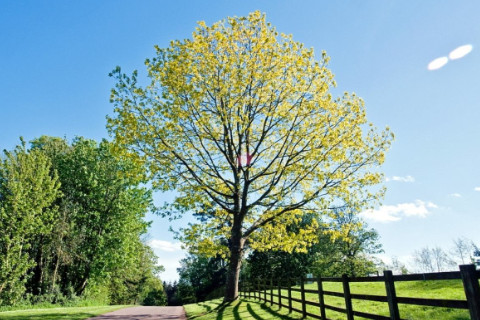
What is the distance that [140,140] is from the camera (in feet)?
47.7

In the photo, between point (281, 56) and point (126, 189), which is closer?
point (281, 56)

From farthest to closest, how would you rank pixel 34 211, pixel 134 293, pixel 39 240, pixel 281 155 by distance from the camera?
pixel 134 293 < pixel 39 240 < pixel 34 211 < pixel 281 155

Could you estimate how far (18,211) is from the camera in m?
23.2

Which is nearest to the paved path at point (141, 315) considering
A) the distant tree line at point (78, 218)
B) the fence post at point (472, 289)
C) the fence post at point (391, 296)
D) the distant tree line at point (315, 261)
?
the fence post at point (391, 296)

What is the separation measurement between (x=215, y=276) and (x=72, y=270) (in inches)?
1391

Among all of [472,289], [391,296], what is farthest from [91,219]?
[472,289]

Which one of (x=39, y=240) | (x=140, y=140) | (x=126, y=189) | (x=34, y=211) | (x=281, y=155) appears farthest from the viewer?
(x=126, y=189)

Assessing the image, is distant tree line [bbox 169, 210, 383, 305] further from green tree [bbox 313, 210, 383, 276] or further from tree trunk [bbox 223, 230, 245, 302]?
tree trunk [bbox 223, 230, 245, 302]

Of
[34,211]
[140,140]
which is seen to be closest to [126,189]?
[34,211]

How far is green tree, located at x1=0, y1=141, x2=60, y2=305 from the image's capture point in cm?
2219

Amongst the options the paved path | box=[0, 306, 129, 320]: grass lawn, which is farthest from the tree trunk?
box=[0, 306, 129, 320]: grass lawn

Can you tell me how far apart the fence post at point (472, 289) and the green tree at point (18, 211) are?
26792 millimetres

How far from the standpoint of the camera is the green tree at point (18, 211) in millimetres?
22188

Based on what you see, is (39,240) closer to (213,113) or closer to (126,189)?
(126,189)
